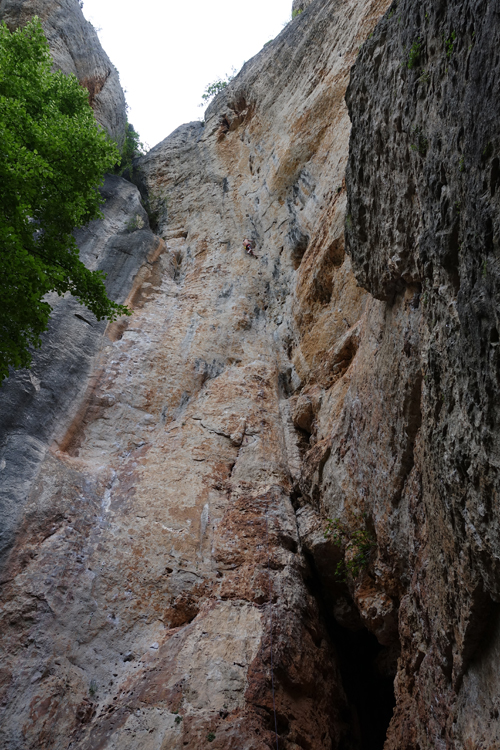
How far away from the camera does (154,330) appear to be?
13.2 m

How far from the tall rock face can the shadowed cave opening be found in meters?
0.05

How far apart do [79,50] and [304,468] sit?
60.4 ft

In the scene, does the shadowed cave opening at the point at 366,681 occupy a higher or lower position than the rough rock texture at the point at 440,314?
lower

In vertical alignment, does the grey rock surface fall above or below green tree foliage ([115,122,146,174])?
below

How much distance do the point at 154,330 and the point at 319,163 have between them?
674cm

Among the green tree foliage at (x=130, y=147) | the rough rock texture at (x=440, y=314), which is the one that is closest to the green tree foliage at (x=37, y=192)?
the rough rock texture at (x=440, y=314)

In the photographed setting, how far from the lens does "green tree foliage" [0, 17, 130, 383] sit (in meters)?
7.45

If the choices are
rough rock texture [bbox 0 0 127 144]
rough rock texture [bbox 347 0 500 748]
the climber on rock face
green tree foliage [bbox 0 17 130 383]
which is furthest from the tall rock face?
rough rock texture [bbox 0 0 127 144]

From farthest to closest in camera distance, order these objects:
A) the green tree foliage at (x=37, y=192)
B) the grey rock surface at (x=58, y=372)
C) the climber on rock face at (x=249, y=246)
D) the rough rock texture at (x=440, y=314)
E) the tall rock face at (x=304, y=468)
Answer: the climber on rock face at (x=249, y=246), the grey rock surface at (x=58, y=372), the green tree foliage at (x=37, y=192), the tall rock face at (x=304, y=468), the rough rock texture at (x=440, y=314)

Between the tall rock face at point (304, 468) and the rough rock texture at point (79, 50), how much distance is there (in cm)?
827

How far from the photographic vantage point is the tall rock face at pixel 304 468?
3838mm

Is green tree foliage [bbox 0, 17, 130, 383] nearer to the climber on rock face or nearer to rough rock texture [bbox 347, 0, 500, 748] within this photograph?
rough rock texture [bbox 347, 0, 500, 748]

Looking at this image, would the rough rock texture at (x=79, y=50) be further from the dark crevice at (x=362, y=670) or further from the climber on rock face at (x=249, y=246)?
the dark crevice at (x=362, y=670)

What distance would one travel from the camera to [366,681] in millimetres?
8367
